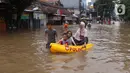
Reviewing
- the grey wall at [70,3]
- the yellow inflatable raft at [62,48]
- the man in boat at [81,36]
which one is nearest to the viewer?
the yellow inflatable raft at [62,48]

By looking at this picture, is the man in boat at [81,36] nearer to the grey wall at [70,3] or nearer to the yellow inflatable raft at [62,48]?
the yellow inflatable raft at [62,48]

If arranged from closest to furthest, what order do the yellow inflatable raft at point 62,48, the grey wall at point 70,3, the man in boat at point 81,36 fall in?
the yellow inflatable raft at point 62,48 < the man in boat at point 81,36 < the grey wall at point 70,3

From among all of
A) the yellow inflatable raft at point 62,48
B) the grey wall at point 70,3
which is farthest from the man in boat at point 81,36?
the grey wall at point 70,3

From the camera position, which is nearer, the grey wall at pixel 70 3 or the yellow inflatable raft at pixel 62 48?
the yellow inflatable raft at pixel 62 48

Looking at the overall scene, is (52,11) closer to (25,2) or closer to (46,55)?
(25,2)

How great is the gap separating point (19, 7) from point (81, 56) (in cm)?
2113

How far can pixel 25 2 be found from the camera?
33250 millimetres

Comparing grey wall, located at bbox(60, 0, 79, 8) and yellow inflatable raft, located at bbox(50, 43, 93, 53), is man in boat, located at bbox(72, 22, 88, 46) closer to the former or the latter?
yellow inflatable raft, located at bbox(50, 43, 93, 53)

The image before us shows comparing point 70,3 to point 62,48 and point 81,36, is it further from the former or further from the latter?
point 62,48

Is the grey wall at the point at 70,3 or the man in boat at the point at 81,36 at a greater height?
the grey wall at the point at 70,3

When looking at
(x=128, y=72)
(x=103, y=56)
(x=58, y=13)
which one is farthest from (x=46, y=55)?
(x=58, y=13)

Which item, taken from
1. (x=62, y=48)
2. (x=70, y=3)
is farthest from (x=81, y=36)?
(x=70, y=3)

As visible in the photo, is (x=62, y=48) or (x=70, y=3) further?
(x=70, y=3)

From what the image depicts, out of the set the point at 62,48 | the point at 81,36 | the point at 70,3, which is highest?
the point at 70,3
